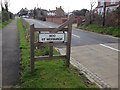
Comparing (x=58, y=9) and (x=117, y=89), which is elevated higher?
(x=58, y=9)

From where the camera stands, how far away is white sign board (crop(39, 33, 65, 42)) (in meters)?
7.89

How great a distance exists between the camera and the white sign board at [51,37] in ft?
25.9

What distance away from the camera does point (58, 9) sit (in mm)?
109875

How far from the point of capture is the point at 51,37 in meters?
8.00

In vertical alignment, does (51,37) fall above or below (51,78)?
above

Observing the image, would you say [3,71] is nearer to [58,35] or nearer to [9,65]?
[9,65]

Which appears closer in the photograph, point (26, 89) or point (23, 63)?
point (26, 89)

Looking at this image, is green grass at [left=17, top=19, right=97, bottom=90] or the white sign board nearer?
green grass at [left=17, top=19, right=97, bottom=90]

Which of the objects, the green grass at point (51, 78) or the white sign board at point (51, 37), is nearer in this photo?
the green grass at point (51, 78)

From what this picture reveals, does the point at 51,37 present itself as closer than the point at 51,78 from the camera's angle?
No

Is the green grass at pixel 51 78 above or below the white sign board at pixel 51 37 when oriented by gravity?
below

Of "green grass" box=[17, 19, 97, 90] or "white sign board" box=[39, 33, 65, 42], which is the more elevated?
"white sign board" box=[39, 33, 65, 42]

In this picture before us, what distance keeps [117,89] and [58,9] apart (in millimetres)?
104900

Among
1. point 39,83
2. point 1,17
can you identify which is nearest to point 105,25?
point 39,83
